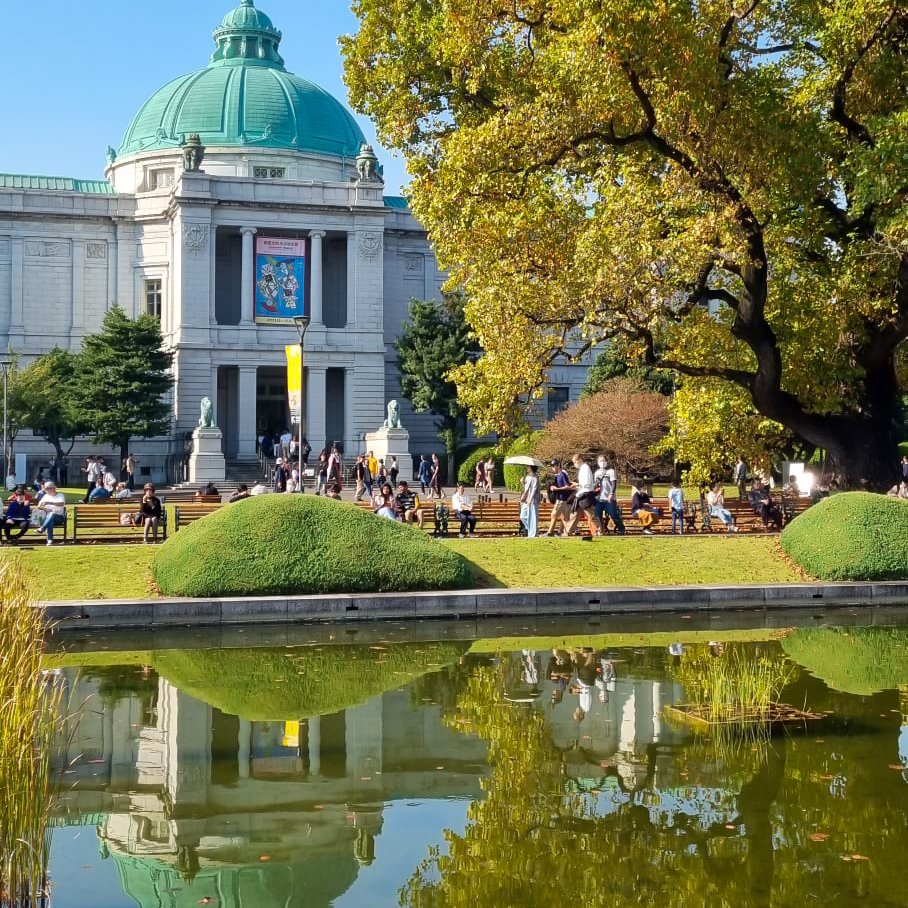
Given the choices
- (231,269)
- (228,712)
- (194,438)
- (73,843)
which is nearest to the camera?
(73,843)

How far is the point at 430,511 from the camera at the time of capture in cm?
2586

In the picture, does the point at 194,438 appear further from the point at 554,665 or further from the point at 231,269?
the point at 554,665

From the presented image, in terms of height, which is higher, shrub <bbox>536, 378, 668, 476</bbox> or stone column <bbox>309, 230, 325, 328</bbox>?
stone column <bbox>309, 230, 325, 328</bbox>

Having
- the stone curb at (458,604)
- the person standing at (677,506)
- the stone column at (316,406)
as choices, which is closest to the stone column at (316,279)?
the stone column at (316,406)

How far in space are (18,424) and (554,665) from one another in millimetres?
44365

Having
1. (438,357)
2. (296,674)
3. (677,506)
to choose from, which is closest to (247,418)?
(438,357)

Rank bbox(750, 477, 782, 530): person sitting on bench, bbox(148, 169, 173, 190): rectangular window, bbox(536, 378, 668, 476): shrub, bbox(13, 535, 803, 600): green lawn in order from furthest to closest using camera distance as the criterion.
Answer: bbox(148, 169, 173, 190): rectangular window < bbox(536, 378, 668, 476): shrub < bbox(750, 477, 782, 530): person sitting on bench < bbox(13, 535, 803, 600): green lawn

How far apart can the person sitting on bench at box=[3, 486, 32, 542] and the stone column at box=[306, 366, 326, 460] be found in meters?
36.8

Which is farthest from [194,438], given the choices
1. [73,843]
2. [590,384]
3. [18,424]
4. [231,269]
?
[73,843]

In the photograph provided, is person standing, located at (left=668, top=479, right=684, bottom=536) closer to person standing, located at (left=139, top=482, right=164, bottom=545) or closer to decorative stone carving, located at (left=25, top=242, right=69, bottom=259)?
person standing, located at (left=139, top=482, right=164, bottom=545)

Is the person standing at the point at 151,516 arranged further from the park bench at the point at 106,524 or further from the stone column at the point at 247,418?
the stone column at the point at 247,418

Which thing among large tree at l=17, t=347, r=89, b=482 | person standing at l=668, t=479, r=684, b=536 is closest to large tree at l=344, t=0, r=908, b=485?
person standing at l=668, t=479, r=684, b=536

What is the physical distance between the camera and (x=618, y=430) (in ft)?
145

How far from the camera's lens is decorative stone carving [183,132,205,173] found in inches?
2267
